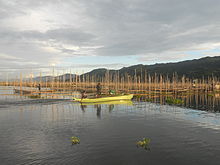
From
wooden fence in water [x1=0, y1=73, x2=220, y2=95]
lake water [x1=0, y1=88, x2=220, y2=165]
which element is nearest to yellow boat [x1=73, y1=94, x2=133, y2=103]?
lake water [x1=0, y1=88, x2=220, y2=165]

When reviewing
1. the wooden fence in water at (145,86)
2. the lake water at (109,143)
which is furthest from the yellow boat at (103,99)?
the wooden fence in water at (145,86)

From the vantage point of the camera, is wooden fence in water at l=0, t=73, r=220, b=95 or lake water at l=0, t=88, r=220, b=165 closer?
lake water at l=0, t=88, r=220, b=165

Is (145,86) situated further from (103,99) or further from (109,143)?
(109,143)

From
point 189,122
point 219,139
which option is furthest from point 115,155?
point 189,122

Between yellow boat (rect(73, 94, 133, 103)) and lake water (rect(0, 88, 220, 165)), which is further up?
yellow boat (rect(73, 94, 133, 103))

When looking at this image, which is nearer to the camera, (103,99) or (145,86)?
(103,99)

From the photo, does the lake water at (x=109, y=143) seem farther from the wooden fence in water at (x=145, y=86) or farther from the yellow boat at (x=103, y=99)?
the wooden fence in water at (x=145, y=86)

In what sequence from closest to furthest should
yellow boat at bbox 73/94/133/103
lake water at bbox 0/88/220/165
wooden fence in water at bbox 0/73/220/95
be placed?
lake water at bbox 0/88/220/165 < yellow boat at bbox 73/94/133/103 < wooden fence in water at bbox 0/73/220/95

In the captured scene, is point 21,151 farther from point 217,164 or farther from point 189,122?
point 189,122

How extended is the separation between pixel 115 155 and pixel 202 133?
10005 millimetres

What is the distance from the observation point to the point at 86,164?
1078 cm

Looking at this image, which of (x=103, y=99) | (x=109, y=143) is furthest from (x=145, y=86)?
(x=109, y=143)

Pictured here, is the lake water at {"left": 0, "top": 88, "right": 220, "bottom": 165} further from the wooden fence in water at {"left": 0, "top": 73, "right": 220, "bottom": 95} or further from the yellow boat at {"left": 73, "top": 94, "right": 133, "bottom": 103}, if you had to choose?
the wooden fence in water at {"left": 0, "top": 73, "right": 220, "bottom": 95}

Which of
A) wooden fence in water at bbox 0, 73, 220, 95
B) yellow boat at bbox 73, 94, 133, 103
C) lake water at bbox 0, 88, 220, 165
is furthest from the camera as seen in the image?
wooden fence in water at bbox 0, 73, 220, 95
